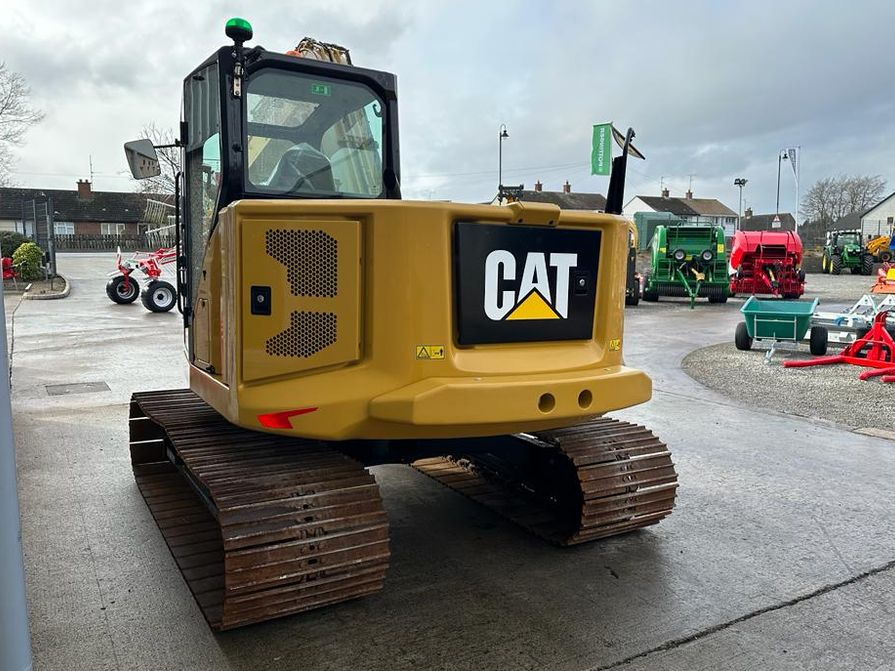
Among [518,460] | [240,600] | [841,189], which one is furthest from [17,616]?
[841,189]

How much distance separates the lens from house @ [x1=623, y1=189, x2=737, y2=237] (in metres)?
77.7

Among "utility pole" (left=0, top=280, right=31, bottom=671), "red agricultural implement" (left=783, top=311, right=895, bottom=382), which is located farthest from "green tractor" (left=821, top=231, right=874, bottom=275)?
"utility pole" (left=0, top=280, right=31, bottom=671)

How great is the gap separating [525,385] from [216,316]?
1596 mm

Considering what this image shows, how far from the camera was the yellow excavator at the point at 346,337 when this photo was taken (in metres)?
3.22

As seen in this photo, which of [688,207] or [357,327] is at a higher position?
[688,207]

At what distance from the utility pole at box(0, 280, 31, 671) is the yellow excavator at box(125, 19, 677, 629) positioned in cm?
111

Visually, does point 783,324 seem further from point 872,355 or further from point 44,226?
point 44,226

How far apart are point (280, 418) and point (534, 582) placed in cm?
156

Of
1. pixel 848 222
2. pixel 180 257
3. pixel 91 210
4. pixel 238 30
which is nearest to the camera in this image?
pixel 238 30

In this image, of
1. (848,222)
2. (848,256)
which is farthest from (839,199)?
(848,256)

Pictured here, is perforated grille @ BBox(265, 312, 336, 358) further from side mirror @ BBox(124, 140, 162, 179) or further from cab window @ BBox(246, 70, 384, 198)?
side mirror @ BBox(124, 140, 162, 179)

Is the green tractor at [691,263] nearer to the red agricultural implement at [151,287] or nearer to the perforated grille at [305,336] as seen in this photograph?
the red agricultural implement at [151,287]

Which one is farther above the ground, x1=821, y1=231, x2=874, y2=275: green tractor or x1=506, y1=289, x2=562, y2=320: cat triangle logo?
x1=821, y1=231, x2=874, y2=275: green tractor

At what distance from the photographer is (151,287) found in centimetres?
1706
